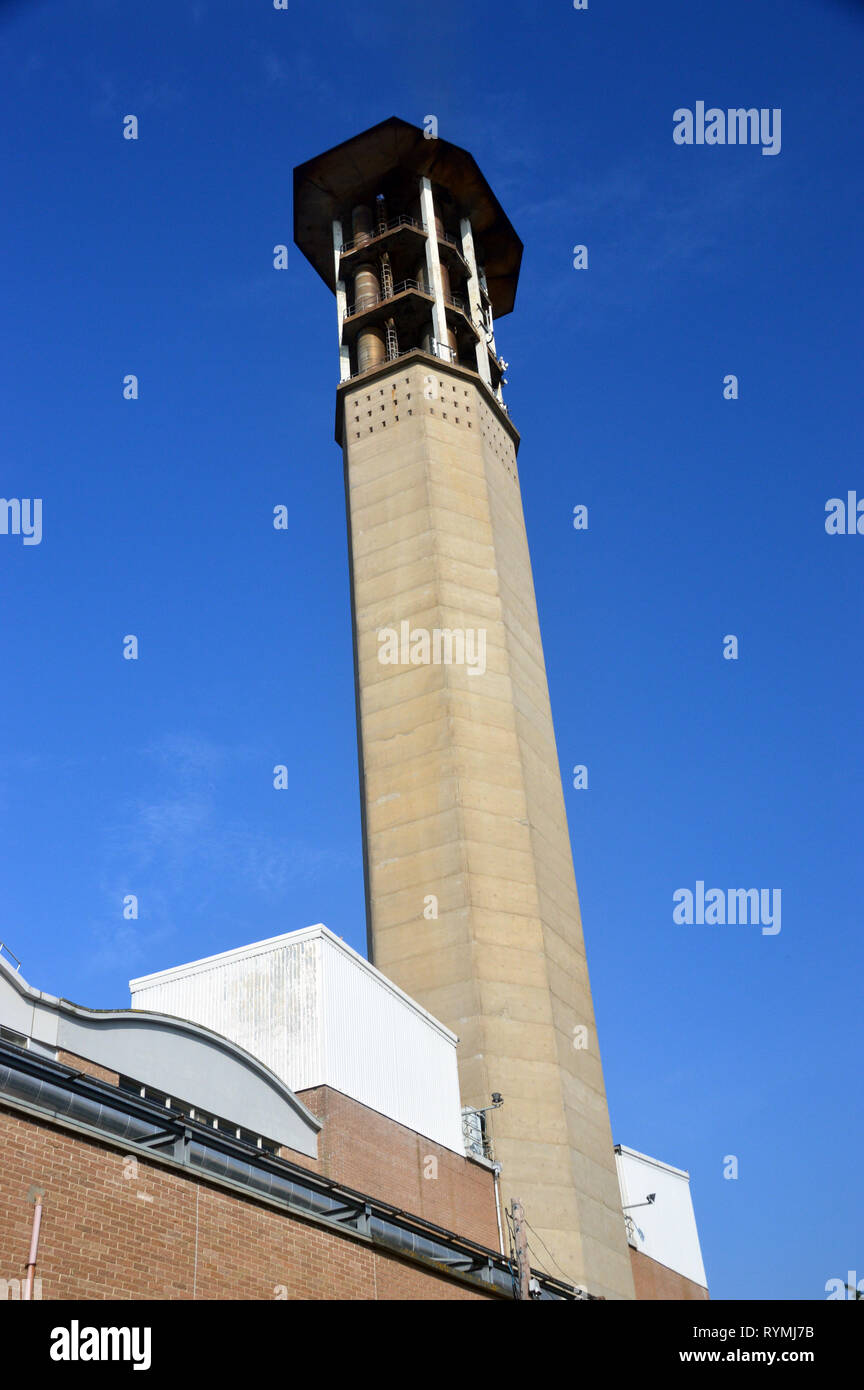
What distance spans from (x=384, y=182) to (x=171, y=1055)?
1647 inches

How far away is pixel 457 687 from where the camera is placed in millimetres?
41719

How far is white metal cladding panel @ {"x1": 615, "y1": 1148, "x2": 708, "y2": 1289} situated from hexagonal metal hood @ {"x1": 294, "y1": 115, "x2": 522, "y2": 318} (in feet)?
125

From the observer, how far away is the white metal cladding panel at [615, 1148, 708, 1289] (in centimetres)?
4359

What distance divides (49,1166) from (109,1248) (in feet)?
4.41

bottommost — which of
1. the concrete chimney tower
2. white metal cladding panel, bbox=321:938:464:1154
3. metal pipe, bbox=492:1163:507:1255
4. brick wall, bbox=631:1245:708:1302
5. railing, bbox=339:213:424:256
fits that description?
brick wall, bbox=631:1245:708:1302

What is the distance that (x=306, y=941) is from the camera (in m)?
28.4

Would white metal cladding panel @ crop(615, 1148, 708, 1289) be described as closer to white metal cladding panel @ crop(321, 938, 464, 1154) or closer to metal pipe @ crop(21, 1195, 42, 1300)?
white metal cladding panel @ crop(321, 938, 464, 1154)

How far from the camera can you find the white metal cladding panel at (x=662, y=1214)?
4359 centimetres

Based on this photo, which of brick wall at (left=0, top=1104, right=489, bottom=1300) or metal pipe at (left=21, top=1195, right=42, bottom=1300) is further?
brick wall at (left=0, top=1104, right=489, bottom=1300)

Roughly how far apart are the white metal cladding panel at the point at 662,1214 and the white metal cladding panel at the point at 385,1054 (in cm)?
1305

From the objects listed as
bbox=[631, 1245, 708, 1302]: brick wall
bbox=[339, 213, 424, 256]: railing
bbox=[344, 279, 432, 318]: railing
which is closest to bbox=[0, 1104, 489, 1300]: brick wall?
bbox=[631, 1245, 708, 1302]: brick wall

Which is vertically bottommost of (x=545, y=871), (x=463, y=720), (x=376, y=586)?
(x=545, y=871)
